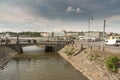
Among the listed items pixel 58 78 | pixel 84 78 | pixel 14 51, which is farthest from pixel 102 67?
pixel 14 51

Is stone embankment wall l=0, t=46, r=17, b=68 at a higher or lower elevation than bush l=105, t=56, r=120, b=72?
lower

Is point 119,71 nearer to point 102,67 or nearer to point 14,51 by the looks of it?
point 102,67

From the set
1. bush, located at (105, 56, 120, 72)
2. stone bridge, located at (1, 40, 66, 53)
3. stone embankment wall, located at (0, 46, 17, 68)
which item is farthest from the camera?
stone bridge, located at (1, 40, 66, 53)

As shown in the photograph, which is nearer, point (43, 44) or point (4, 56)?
point (4, 56)

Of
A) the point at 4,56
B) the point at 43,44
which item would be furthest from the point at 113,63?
the point at 43,44

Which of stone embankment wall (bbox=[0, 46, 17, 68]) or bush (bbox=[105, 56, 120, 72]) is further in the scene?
stone embankment wall (bbox=[0, 46, 17, 68])

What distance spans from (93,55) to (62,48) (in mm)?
46669

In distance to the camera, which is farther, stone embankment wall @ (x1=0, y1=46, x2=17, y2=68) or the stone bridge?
the stone bridge

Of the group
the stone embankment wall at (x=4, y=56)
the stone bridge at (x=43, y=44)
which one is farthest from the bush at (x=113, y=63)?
the stone bridge at (x=43, y=44)

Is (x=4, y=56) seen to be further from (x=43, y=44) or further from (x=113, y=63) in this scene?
(x=113, y=63)

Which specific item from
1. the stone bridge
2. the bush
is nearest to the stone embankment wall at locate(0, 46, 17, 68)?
the stone bridge

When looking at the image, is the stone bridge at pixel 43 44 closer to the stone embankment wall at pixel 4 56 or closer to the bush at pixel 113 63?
the stone embankment wall at pixel 4 56

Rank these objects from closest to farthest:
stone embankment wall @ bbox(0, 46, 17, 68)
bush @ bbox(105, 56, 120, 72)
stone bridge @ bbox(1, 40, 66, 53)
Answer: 1. bush @ bbox(105, 56, 120, 72)
2. stone embankment wall @ bbox(0, 46, 17, 68)
3. stone bridge @ bbox(1, 40, 66, 53)

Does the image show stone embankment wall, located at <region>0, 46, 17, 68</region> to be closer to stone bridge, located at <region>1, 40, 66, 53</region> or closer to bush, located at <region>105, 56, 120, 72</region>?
stone bridge, located at <region>1, 40, 66, 53</region>
